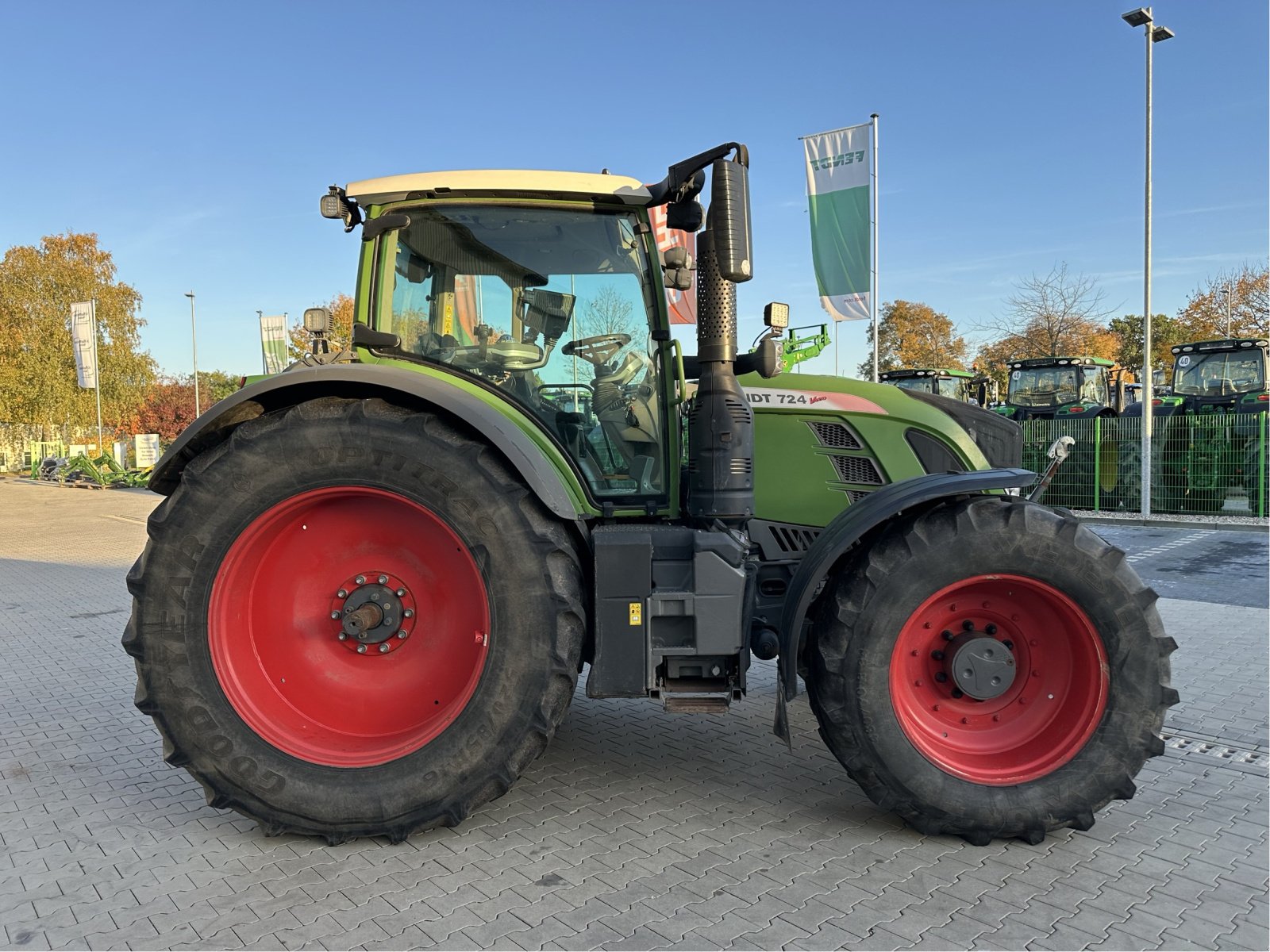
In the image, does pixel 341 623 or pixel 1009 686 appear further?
pixel 341 623

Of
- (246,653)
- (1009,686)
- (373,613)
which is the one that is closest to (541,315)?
(373,613)

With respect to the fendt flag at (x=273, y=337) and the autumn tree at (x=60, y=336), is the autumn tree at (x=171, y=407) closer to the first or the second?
the autumn tree at (x=60, y=336)

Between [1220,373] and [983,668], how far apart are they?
50.9 ft

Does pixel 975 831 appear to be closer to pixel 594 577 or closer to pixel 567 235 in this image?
pixel 594 577

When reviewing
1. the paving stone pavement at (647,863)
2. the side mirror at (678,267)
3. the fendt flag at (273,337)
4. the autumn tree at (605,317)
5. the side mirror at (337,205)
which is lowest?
the paving stone pavement at (647,863)

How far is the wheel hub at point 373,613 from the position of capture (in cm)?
324

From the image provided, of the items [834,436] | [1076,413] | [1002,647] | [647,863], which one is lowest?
[647,863]

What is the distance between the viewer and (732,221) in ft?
9.50

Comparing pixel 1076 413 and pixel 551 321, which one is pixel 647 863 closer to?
pixel 551 321

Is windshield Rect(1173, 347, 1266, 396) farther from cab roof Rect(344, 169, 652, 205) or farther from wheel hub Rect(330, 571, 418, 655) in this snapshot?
wheel hub Rect(330, 571, 418, 655)

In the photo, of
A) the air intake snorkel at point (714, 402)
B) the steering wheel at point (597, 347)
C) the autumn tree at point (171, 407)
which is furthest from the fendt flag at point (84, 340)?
the air intake snorkel at point (714, 402)

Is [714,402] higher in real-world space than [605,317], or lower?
lower

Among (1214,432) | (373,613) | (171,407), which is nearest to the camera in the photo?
(373,613)

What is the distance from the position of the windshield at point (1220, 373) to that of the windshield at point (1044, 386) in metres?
1.96
